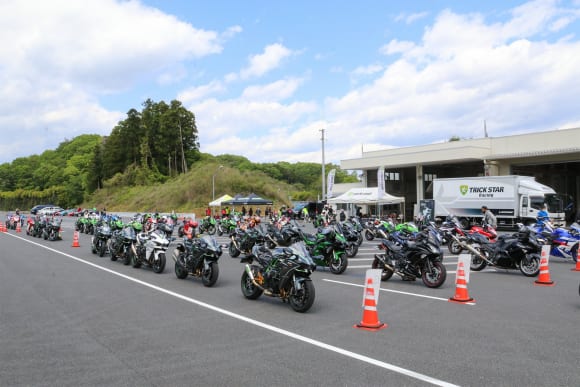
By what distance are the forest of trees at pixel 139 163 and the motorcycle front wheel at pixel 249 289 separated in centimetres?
7644

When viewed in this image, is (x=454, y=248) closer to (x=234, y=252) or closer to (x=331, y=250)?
(x=331, y=250)

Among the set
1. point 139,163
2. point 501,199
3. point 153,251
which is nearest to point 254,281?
point 153,251

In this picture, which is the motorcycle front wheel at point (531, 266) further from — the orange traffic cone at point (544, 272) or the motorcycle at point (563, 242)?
the motorcycle at point (563, 242)

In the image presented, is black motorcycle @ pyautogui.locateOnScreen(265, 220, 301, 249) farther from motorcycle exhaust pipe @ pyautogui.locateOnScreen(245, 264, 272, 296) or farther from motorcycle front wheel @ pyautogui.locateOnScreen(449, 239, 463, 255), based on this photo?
motorcycle exhaust pipe @ pyautogui.locateOnScreen(245, 264, 272, 296)

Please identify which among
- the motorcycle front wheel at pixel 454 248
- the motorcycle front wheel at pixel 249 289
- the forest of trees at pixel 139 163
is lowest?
the motorcycle front wheel at pixel 249 289

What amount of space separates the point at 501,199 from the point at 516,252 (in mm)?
20145

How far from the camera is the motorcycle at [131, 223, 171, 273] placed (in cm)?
1258

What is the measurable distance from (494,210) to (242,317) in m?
26.8

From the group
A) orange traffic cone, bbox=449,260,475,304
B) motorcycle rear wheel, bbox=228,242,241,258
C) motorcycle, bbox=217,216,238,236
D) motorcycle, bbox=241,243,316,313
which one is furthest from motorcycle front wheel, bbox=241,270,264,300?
motorcycle, bbox=217,216,238,236

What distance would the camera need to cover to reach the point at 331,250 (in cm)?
1259

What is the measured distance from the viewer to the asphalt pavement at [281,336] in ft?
16.1

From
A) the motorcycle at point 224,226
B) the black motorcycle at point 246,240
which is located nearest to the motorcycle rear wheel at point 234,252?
the black motorcycle at point 246,240

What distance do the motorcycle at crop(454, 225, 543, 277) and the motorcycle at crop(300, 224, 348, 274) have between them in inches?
126

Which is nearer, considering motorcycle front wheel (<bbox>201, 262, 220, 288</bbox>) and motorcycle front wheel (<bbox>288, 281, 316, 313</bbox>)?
motorcycle front wheel (<bbox>288, 281, 316, 313</bbox>)
